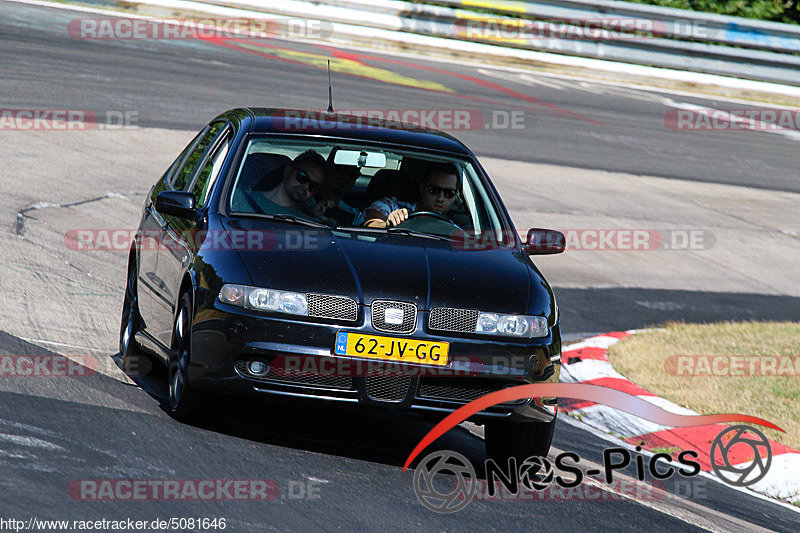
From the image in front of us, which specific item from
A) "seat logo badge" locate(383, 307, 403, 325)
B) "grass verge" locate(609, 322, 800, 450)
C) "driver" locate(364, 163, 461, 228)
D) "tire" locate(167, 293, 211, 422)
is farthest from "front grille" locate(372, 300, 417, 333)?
"grass verge" locate(609, 322, 800, 450)

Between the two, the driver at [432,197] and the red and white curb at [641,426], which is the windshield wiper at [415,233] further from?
the red and white curb at [641,426]

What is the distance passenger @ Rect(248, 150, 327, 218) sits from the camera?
6582mm

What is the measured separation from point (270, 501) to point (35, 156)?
8393 millimetres

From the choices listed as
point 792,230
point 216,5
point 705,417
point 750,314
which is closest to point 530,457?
point 705,417

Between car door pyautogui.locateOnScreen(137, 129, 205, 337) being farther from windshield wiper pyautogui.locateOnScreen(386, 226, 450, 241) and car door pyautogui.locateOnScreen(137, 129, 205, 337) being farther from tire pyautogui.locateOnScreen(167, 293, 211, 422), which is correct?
windshield wiper pyautogui.locateOnScreen(386, 226, 450, 241)

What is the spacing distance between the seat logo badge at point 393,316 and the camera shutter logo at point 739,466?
251 cm

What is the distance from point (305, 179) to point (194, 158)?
1030 millimetres

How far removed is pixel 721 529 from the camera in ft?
18.8

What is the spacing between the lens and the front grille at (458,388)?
568cm

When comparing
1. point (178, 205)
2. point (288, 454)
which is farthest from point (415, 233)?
point (288, 454)

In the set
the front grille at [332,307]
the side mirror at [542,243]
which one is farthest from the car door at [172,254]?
the side mirror at [542,243]

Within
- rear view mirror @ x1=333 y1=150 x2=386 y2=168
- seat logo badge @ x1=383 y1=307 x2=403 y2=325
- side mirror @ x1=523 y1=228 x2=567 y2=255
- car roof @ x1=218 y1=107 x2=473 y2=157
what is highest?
car roof @ x1=218 y1=107 x2=473 y2=157

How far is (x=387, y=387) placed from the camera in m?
5.61

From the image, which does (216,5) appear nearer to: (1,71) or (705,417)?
(1,71)
